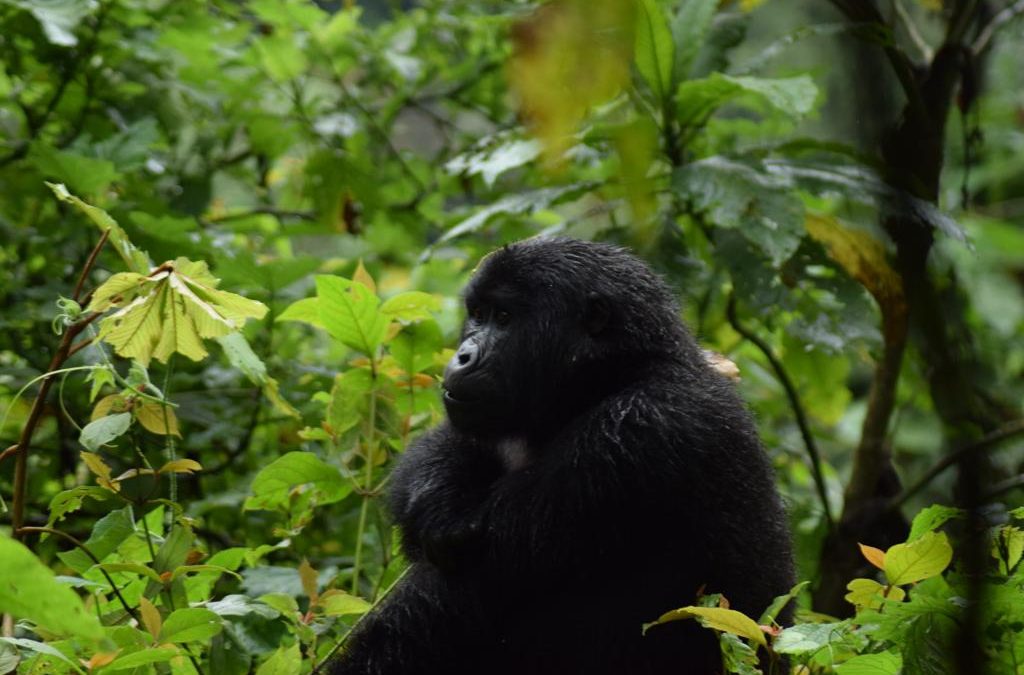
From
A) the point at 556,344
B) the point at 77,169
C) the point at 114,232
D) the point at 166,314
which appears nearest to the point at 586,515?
the point at 556,344

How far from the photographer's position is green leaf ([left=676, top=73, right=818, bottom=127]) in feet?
10.9

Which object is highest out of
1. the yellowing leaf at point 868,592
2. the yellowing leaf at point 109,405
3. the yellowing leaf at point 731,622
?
the yellowing leaf at point 731,622

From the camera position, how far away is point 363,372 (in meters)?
3.05

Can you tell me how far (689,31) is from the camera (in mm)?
3807

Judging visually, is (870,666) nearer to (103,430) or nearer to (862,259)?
(103,430)

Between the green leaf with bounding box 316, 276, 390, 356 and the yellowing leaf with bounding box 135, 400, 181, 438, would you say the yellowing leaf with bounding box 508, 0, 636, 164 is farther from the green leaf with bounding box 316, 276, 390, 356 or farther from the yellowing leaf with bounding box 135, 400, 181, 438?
the green leaf with bounding box 316, 276, 390, 356

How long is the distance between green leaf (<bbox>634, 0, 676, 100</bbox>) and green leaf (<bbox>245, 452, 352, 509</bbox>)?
1.64 m

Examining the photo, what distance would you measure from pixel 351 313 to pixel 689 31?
1.63m

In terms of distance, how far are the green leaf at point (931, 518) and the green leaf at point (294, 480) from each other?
54.9 inches

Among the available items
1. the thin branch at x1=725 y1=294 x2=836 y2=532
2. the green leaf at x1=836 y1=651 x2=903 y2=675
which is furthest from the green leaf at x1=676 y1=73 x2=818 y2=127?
the green leaf at x1=836 y1=651 x2=903 y2=675

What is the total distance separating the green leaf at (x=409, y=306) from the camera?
9.58 feet

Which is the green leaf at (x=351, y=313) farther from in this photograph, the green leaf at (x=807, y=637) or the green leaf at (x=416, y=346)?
the green leaf at (x=807, y=637)

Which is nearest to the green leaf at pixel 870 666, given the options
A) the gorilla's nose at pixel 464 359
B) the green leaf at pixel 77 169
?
the gorilla's nose at pixel 464 359

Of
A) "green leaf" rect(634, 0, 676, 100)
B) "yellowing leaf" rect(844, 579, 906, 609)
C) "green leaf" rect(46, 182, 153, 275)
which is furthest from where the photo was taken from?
"green leaf" rect(634, 0, 676, 100)
